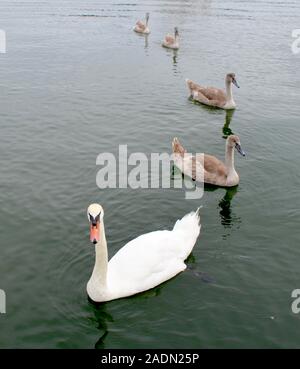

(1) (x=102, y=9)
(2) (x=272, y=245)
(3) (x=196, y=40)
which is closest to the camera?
(2) (x=272, y=245)

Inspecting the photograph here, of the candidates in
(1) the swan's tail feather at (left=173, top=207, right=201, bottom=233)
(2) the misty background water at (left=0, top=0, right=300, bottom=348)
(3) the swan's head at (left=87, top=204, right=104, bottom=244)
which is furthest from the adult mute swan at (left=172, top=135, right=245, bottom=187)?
(3) the swan's head at (left=87, top=204, right=104, bottom=244)

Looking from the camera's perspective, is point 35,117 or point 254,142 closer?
point 254,142

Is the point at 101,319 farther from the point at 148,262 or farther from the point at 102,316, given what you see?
the point at 148,262

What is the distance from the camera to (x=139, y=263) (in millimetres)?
10906

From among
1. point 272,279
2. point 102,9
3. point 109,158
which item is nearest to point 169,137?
point 109,158

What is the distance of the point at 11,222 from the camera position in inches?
534

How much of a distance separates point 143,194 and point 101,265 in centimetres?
527

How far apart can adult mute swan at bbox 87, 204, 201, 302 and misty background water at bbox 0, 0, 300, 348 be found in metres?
0.28

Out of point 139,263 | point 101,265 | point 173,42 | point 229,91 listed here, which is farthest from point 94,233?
point 173,42

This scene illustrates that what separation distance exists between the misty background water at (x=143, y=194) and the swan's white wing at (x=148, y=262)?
0.28 m

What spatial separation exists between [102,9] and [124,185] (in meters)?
38.0

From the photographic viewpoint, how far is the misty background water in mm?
10148

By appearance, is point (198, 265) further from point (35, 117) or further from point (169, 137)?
point (35, 117)

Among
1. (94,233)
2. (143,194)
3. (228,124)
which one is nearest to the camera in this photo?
(94,233)
